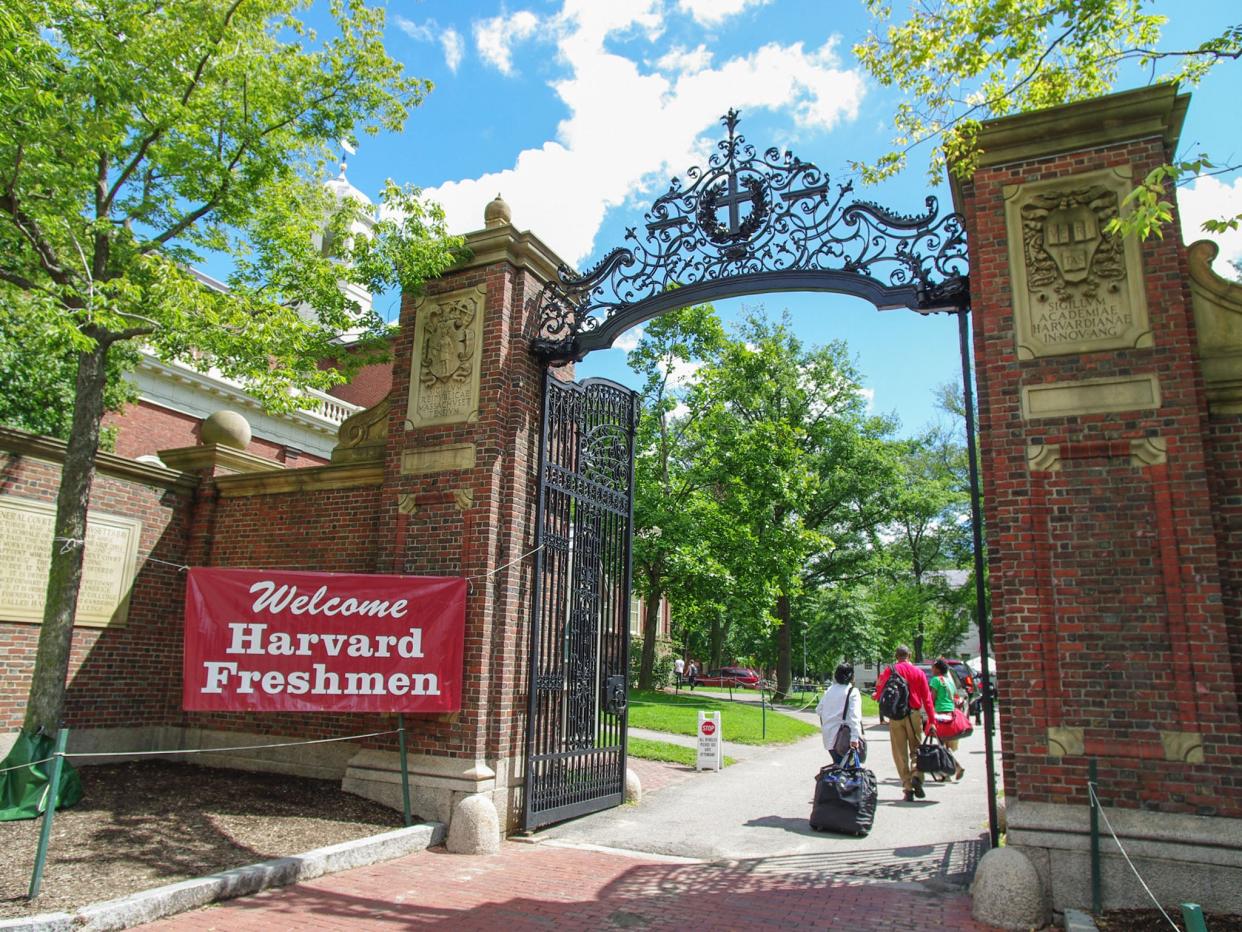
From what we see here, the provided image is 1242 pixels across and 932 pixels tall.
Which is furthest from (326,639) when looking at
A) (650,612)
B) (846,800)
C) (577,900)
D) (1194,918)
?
(650,612)

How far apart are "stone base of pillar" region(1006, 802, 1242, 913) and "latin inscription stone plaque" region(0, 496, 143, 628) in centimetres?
949

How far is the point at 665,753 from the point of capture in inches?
551

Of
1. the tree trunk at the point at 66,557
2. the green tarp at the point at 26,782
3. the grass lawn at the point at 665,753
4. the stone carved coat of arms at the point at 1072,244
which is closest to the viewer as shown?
the stone carved coat of arms at the point at 1072,244

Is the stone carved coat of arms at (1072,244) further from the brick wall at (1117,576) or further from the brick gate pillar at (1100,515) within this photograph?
the brick wall at (1117,576)

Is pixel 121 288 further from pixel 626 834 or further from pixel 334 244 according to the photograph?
pixel 626 834

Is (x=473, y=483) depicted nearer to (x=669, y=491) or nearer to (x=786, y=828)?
(x=786, y=828)

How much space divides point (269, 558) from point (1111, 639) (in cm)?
867

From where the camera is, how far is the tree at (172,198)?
768cm

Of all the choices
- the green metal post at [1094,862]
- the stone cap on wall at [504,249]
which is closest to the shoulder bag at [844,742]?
the green metal post at [1094,862]

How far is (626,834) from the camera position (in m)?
8.30

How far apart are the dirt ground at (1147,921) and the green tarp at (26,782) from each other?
792 centimetres

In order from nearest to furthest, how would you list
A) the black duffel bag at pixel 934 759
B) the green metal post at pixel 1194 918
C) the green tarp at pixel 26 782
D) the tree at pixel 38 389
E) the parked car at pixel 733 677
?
the green metal post at pixel 1194 918, the green tarp at pixel 26 782, the black duffel bag at pixel 934 759, the tree at pixel 38 389, the parked car at pixel 733 677

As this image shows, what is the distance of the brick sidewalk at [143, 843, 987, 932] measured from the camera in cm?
552

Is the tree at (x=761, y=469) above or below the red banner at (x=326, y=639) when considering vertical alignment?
above
